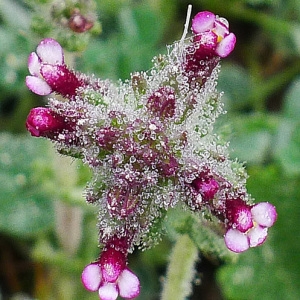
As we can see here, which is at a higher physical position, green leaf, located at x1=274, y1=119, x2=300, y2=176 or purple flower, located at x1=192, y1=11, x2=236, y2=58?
green leaf, located at x1=274, y1=119, x2=300, y2=176

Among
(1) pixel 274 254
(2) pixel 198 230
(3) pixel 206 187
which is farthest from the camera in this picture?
(1) pixel 274 254

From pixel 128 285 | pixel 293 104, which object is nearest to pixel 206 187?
pixel 128 285

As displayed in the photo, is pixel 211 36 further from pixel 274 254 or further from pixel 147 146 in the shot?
pixel 274 254

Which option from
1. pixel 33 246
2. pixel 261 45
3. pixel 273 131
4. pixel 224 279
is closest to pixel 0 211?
pixel 33 246

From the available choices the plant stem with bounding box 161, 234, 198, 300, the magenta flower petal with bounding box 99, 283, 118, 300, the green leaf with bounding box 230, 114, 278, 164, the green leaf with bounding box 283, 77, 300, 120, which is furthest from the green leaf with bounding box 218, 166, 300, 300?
the magenta flower petal with bounding box 99, 283, 118, 300

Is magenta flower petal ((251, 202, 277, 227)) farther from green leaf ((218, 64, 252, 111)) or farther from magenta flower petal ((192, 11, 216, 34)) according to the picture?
green leaf ((218, 64, 252, 111))
